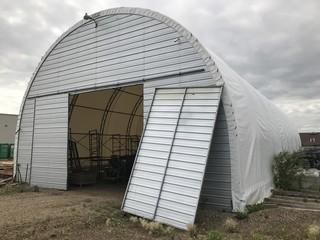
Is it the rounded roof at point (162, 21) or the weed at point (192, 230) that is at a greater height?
the rounded roof at point (162, 21)

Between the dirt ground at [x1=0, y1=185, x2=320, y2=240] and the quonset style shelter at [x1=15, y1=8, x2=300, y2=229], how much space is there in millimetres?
453

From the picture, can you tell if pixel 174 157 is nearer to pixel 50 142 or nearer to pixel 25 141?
pixel 50 142

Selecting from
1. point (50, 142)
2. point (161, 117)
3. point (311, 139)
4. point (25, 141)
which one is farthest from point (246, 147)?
point (311, 139)

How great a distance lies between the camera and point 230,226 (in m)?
6.50

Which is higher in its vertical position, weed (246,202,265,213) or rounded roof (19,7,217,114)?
rounded roof (19,7,217,114)

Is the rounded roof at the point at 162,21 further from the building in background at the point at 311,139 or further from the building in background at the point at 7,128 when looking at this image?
the building in background at the point at 311,139

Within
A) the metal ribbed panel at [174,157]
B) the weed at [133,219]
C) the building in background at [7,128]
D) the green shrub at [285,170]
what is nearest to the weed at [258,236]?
the metal ribbed panel at [174,157]

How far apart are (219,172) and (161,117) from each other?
1878mm

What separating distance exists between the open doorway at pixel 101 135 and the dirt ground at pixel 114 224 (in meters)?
4.35

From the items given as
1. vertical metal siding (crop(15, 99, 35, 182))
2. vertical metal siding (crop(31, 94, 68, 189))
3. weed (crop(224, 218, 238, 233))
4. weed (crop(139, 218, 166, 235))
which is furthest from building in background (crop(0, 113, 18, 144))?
weed (crop(224, 218, 238, 233))

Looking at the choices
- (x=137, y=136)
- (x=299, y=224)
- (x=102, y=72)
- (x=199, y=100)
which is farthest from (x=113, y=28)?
(x=137, y=136)

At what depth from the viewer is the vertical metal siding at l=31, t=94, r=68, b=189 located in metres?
11.8

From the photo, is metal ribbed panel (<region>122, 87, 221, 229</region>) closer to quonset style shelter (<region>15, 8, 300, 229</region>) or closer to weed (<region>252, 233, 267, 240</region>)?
quonset style shelter (<region>15, 8, 300, 229</region>)

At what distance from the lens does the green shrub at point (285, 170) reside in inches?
417
